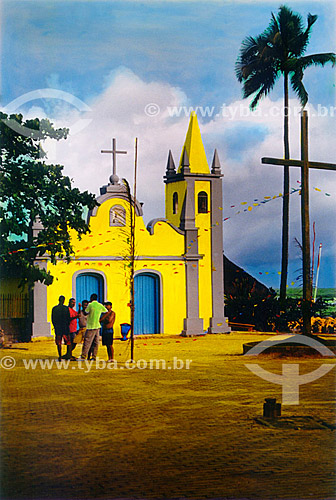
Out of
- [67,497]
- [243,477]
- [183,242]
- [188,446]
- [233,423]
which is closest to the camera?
[67,497]

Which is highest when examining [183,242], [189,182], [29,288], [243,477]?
[189,182]

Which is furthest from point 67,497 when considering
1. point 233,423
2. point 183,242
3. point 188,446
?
point 183,242

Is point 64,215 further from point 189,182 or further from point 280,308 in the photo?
point 280,308

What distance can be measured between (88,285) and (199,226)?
178 inches

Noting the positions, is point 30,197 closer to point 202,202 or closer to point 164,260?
point 164,260

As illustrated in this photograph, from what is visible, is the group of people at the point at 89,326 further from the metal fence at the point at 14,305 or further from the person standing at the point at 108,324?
the metal fence at the point at 14,305

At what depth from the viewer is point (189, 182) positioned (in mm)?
23812

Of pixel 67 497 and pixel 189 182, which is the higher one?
pixel 189 182

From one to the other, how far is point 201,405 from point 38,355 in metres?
7.97

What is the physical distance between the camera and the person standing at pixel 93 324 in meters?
14.4

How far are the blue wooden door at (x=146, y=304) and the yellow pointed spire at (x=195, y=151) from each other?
4147 millimetres

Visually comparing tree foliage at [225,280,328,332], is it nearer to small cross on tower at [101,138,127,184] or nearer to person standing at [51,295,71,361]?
small cross on tower at [101,138,127,184]

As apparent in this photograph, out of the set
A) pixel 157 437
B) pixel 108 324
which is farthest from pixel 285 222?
pixel 157 437

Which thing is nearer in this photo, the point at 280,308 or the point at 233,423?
the point at 233,423
